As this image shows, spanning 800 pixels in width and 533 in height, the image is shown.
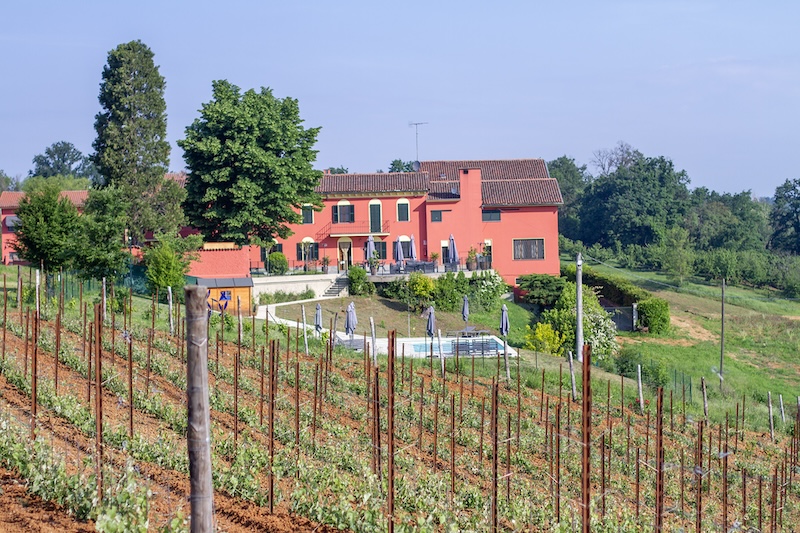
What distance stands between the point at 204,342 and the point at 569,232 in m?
85.1

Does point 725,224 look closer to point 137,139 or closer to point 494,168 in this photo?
point 494,168

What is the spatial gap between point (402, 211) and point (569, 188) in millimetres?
55169

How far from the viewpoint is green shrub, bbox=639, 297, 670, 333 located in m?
45.1

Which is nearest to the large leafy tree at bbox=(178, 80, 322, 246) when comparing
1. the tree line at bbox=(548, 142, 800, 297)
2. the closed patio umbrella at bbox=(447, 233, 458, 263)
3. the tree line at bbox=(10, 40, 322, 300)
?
the tree line at bbox=(10, 40, 322, 300)

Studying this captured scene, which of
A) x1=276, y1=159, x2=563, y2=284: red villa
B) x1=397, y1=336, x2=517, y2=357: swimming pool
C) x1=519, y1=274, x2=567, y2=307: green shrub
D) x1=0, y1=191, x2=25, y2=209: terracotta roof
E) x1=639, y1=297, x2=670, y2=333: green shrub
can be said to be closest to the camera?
x1=397, y1=336, x2=517, y2=357: swimming pool

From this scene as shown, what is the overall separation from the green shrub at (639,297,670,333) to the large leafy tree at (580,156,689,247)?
34234 millimetres

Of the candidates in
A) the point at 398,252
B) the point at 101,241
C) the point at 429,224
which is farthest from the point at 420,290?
the point at 101,241

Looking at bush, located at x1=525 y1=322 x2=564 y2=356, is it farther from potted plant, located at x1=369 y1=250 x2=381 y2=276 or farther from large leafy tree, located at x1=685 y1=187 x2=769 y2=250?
large leafy tree, located at x1=685 y1=187 x2=769 y2=250

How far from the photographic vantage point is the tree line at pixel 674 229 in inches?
2697

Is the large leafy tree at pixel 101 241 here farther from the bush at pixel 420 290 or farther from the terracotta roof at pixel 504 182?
the terracotta roof at pixel 504 182

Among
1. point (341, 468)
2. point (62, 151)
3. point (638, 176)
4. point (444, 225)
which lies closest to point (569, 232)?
point (638, 176)

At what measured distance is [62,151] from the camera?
11881 cm

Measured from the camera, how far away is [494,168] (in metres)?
59.6

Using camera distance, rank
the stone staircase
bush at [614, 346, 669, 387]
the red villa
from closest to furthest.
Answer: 1. bush at [614, 346, 669, 387]
2. the stone staircase
3. the red villa
